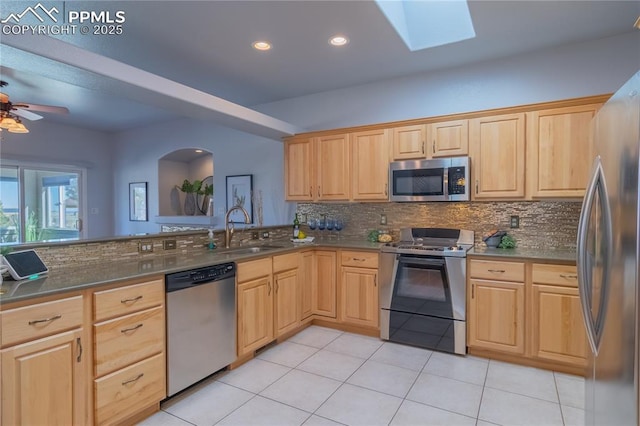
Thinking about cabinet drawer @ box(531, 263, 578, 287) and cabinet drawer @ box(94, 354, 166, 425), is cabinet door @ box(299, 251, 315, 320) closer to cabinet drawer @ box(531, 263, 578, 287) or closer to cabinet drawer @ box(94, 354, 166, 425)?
cabinet drawer @ box(94, 354, 166, 425)

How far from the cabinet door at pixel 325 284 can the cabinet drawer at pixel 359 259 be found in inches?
5.1

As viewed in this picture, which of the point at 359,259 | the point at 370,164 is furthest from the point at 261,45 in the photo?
the point at 359,259

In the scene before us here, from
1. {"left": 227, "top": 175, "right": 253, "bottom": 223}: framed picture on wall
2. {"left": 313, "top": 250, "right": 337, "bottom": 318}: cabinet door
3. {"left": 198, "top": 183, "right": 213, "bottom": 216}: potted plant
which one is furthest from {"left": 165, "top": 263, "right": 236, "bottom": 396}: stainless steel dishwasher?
{"left": 198, "top": 183, "right": 213, "bottom": 216}: potted plant

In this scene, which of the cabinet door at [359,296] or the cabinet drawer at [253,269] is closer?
the cabinet drawer at [253,269]

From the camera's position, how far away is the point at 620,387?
4.17 ft

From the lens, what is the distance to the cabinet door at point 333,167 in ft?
12.4

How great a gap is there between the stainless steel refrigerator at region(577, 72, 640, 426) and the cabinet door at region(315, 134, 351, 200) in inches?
92.7

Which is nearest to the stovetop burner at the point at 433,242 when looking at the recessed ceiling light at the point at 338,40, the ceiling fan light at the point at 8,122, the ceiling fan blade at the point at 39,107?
the recessed ceiling light at the point at 338,40

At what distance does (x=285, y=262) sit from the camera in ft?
10.7

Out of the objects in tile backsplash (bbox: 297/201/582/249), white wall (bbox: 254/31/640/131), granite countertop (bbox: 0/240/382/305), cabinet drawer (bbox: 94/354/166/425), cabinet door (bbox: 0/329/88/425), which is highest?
white wall (bbox: 254/31/640/131)

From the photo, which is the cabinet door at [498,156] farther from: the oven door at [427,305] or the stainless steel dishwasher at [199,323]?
the stainless steel dishwasher at [199,323]

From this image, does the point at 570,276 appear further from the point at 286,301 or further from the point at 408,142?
the point at 286,301

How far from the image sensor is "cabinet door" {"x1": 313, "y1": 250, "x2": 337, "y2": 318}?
11.8ft

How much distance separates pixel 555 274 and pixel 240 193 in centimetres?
397
